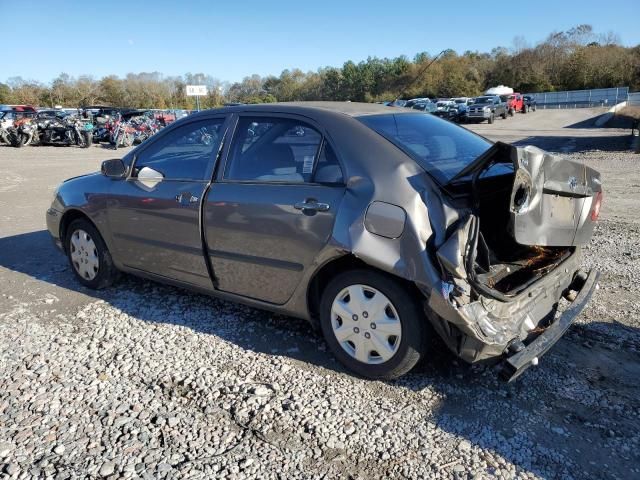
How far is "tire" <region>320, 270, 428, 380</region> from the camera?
289 centimetres

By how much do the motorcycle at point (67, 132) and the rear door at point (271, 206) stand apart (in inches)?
813

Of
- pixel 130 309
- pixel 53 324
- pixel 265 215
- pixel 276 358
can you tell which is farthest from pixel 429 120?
pixel 53 324

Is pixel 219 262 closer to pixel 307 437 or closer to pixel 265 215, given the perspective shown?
pixel 265 215

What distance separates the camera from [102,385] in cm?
318

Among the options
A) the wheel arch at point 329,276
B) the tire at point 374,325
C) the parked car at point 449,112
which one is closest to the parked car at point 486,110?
the parked car at point 449,112

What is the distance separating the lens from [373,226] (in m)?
2.88

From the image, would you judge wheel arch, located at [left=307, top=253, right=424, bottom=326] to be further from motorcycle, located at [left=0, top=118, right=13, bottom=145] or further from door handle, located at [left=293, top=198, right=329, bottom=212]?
motorcycle, located at [left=0, top=118, right=13, bottom=145]

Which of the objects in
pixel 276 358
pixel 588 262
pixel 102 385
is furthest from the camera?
pixel 588 262

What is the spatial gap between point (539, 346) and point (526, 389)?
1.40 ft

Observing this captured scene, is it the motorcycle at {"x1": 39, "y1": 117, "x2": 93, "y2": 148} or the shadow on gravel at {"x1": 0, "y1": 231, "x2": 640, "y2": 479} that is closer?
the shadow on gravel at {"x1": 0, "y1": 231, "x2": 640, "y2": 479}

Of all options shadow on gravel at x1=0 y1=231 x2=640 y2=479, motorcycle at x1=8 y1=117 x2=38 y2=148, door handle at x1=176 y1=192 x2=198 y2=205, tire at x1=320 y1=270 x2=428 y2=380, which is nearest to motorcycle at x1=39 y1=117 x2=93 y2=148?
motorcycle at x1=8 y1=117 x2=38 y2=148

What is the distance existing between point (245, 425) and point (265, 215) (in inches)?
51.5

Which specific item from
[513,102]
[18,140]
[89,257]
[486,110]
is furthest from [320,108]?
[513,102]

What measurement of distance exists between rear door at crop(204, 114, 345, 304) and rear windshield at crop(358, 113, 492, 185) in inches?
17.6
